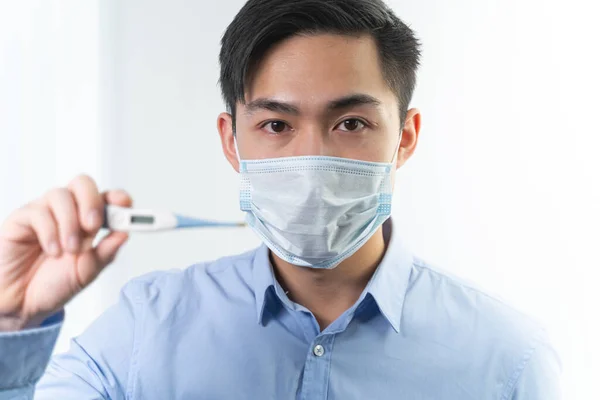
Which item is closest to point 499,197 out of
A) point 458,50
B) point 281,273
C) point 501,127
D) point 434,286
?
point 501,127

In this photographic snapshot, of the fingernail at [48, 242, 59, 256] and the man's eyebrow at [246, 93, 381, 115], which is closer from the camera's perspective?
the fingernail at [48, 242, 59, 256]

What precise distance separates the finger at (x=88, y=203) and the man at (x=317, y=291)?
1.65ft

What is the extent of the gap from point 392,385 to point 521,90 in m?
1.28

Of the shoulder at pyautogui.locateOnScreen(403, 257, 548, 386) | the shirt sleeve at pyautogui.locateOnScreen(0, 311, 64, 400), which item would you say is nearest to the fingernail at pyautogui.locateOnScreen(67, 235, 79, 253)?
the shirt sleeve at pyautogui.locateOnScreen(0, 311, 64, 400)

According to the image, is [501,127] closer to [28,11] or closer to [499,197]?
[499,197]

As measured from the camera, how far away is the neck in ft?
4.97

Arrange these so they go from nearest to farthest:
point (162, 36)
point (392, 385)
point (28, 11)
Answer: point (392, 385) → point (28, 11) → point (162, 36)

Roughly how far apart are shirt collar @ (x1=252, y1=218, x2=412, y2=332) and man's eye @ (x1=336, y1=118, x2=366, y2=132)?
313 mm

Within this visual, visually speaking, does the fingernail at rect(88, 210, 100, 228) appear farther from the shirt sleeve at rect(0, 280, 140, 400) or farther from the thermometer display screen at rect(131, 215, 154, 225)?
the shirt sleeve at rect(0, 280, 140, 400)

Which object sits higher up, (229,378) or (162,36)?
(162,36)

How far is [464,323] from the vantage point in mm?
1511

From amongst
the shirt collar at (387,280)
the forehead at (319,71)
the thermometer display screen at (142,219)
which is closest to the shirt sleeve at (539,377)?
the shirt collar at (387,280)

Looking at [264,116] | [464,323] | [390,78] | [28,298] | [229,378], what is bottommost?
[229,378]

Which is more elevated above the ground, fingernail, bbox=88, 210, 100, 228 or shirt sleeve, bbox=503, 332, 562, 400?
fingernail, bbox=88, 210, 100, 228
